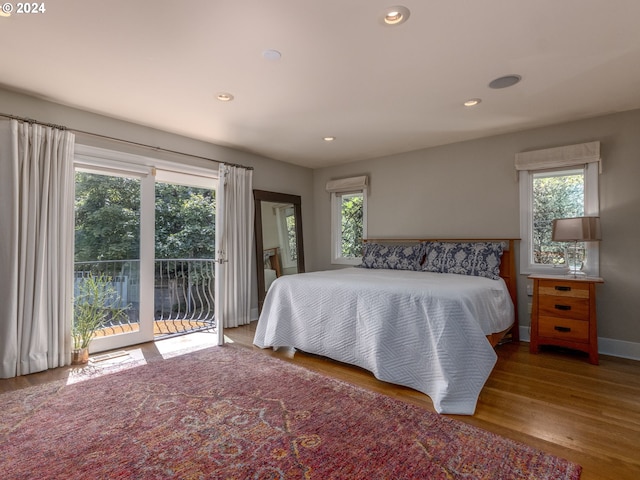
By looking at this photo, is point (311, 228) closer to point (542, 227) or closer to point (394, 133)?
point (394, 133)

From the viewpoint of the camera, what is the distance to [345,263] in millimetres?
5223

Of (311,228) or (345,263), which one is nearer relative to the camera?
(345,263)

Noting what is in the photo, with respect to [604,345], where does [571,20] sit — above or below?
above

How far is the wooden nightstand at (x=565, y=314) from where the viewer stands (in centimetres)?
292

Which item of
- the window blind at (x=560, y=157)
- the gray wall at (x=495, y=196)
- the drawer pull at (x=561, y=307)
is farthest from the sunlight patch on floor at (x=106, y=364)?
the window blind at (x=560, y=157)

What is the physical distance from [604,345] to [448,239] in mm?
1815

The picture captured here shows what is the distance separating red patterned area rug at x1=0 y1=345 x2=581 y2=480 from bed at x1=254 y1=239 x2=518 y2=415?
0.26 metres

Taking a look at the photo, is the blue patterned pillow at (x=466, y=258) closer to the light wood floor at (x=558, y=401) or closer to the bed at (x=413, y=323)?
the bed at (x=413, y=323)

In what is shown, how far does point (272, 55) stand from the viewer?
Result: 218cm

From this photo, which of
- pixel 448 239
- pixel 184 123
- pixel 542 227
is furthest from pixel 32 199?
pixel 542 227

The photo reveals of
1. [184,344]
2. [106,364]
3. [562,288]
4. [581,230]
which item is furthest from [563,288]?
[106,364]

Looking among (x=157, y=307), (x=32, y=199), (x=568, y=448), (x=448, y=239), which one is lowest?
(x=568, y=448)

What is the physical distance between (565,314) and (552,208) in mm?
1158

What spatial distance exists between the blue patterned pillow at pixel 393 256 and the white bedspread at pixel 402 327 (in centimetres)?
105
